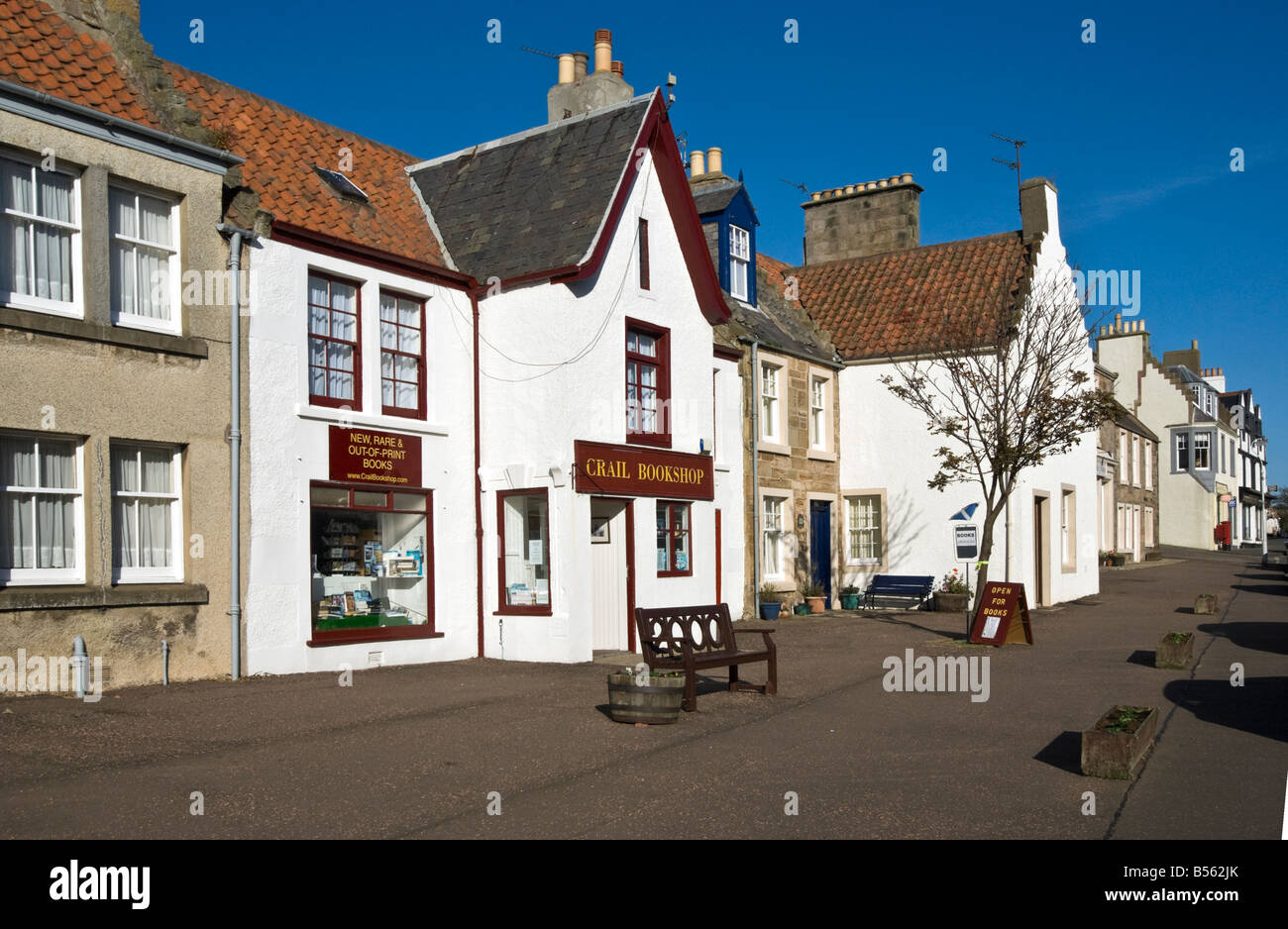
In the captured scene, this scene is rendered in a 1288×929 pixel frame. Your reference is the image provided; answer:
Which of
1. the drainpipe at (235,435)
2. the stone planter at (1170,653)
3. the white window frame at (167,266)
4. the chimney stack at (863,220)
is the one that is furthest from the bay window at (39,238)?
the chimney stack at (863,220)

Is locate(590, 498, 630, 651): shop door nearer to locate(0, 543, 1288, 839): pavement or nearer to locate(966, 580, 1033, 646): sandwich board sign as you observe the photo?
locate(0, 543, 1288, 839): pavement

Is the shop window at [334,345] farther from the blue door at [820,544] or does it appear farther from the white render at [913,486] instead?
the white render at [913,486]

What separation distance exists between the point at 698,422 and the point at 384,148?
24.4ft

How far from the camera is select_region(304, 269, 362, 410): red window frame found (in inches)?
602

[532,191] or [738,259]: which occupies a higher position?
[738,259]

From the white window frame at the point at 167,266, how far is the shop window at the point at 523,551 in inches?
218

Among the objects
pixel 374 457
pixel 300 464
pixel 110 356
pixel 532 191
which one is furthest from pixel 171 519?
pixel 532 191

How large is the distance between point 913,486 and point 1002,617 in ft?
29.1

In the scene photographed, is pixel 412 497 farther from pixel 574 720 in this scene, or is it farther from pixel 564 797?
pixel 564 797

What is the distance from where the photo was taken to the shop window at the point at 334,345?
15.5 meters

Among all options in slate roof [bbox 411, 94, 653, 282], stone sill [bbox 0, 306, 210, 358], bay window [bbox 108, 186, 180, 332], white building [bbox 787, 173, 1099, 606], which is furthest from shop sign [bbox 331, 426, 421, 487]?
white building [bbox 787, 173, 1099, 606]

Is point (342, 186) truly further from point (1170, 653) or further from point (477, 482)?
point (1170, 653)

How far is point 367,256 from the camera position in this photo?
52.9 ft
